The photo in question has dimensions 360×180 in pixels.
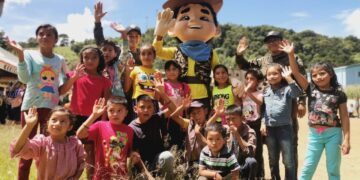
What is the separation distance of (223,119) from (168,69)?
0.93 metres

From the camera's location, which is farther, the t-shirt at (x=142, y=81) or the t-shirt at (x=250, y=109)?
the t-shirt at (x=250, y=109)

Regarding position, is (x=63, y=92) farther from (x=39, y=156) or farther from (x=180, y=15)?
(x=180, y=15)

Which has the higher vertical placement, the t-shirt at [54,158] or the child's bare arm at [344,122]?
the child's bare arm at [344,122]

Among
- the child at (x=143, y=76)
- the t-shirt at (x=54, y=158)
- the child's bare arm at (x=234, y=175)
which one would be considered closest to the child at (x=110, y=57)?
the child at (x=143, y=76)

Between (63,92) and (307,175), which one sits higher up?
(63,92)

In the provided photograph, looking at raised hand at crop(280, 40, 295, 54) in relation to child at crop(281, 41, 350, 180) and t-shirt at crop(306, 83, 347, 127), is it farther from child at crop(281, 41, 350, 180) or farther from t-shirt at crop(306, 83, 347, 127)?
t-shirt at crop(306, 83, 347, 127)

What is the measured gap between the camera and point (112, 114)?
359 centimetres

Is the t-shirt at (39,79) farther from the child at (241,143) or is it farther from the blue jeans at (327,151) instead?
the blue jeans at (327,151)

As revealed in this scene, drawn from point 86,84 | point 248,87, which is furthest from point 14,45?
point 248,87

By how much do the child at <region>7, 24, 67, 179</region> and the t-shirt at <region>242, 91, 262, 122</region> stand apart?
2387mm

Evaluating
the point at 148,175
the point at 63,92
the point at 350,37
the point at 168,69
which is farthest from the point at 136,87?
the point at 350,37

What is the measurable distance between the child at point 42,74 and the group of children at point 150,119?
10 mm

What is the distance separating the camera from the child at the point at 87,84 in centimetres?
395

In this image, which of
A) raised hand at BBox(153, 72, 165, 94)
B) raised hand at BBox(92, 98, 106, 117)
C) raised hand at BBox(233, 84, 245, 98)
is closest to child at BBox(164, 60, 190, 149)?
raised hand at BBox(153, 72, 165, 94)
